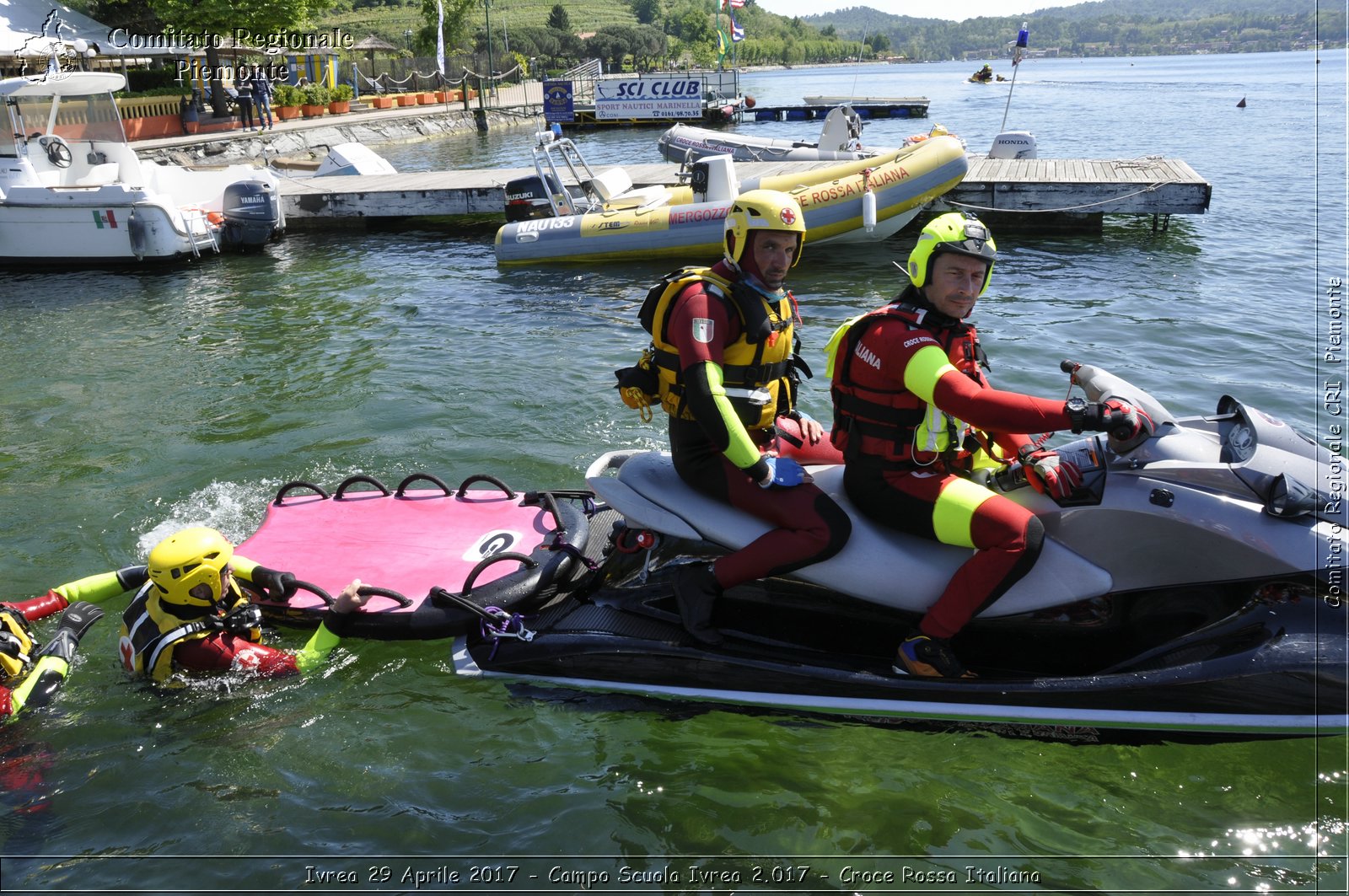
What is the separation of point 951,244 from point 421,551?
3601 millimetres

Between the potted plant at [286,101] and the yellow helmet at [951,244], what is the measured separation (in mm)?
37916

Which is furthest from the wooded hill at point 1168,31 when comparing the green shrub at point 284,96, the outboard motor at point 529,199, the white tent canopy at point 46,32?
the white tent canopy at point 46,32

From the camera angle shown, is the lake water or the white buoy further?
the white buoy

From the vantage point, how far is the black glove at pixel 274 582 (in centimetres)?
528

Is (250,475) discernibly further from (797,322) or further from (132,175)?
(132,175)

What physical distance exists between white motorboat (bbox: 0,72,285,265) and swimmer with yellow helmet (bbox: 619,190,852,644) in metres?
15.3

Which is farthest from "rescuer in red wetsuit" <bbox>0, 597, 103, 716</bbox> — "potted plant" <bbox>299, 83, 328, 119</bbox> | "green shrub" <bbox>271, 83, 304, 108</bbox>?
"potted plant" <bbox>299, 83, 328, 119</bbox>

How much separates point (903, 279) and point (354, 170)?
14735 millimetres

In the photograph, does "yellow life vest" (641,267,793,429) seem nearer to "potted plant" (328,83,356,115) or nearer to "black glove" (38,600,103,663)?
"black glove" (38,600,103,663)

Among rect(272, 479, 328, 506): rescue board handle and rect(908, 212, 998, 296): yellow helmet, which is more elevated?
rect(908, 212, 998, 296): yellow helmet

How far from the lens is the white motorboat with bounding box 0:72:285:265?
16.4 metres

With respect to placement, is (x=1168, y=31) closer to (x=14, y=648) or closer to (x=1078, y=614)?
(x=1078, y=614)

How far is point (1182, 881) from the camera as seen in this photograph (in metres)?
3.84

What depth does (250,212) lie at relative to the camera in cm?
1747
